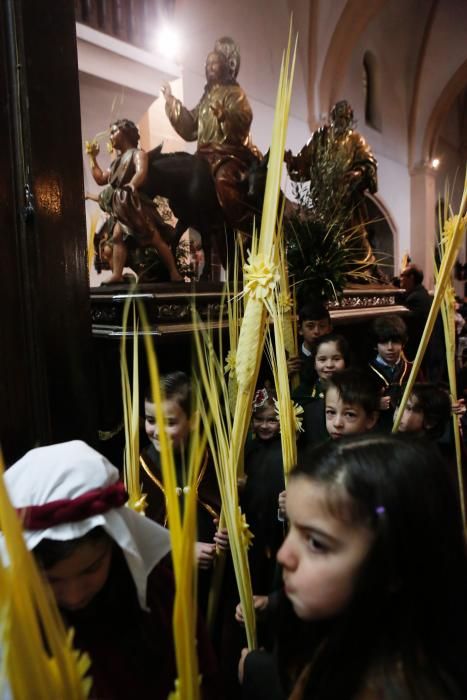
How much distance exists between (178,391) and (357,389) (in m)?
0.51

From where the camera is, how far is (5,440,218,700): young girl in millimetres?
551

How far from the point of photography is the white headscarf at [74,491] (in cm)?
55

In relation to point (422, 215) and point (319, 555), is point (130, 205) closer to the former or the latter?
point (319, 555)

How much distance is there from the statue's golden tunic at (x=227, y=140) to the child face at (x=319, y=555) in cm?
205

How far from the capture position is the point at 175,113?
263 centimetres

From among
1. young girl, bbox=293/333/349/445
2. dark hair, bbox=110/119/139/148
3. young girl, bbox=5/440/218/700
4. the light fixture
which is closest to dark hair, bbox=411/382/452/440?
young girl, bbox=293/333/349/445

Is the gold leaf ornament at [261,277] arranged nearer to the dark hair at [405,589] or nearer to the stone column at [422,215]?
the dark hair at [405,589]

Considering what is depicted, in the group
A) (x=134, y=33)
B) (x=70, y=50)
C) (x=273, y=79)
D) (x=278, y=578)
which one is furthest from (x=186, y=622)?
(x=273, y=79)

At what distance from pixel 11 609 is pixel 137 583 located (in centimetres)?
31

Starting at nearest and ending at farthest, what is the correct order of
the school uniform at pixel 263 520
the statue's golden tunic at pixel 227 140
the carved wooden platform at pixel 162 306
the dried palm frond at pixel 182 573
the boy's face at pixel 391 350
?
the dried palm frond at pixel 182 573
the school uniform at pixel 263 520
the carved wooden platform at pixel 162 306
the boy's face at pixel 391 350
the statue's golden tunic at pixel 227 140

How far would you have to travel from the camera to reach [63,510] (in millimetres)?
541

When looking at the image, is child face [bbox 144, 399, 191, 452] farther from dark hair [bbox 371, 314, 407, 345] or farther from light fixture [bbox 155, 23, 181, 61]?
light fixture [bbox 155, 23, 181, 61]

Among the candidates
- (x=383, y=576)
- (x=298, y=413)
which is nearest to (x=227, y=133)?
(x=298, y=413)

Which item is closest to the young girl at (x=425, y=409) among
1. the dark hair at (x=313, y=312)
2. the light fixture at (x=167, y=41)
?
the dark hair at (x=313, y=312)
